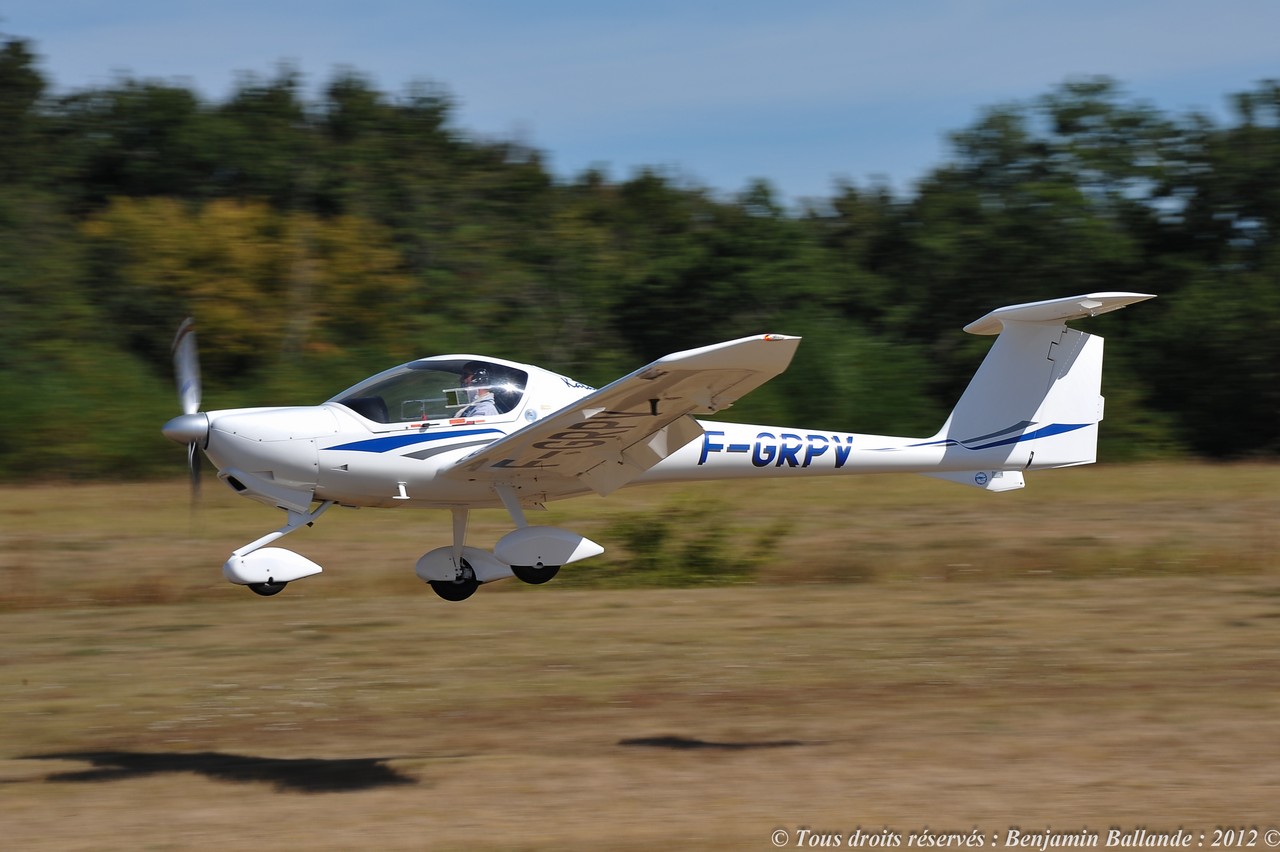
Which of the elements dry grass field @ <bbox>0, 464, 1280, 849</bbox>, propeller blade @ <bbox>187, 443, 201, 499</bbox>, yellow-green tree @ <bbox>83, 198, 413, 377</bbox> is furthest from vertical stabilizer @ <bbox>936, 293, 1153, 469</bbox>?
yellow-green tree @ <bbox>83, 198, 413, 377</bbox>

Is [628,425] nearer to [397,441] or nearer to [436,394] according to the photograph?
[436,394]

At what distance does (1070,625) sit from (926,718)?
381 centimetres

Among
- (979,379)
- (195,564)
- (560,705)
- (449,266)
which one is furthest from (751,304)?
(560,705)

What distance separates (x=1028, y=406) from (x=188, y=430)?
6.58 metres

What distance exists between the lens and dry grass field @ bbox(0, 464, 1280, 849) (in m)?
8.27

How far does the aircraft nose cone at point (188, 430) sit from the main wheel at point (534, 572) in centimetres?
232

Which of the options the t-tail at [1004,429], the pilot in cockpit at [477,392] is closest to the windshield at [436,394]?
the pilot in cockpit at [477,392]

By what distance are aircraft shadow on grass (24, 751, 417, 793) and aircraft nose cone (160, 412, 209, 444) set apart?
7.16ft

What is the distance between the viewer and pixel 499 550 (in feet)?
30.4

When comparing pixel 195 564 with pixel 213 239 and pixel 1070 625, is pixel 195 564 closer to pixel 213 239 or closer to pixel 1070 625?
pixel 1070 625

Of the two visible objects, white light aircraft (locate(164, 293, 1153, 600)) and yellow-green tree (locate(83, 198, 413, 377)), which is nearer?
white light aircraft (locate(164, 293, 1153, 600))

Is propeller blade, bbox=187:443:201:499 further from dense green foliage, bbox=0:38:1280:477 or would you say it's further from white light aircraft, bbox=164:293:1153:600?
dense green foliage, bbox=0:38:1280:477

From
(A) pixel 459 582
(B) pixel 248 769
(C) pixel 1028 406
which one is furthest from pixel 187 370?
(C) pixel 1028 406

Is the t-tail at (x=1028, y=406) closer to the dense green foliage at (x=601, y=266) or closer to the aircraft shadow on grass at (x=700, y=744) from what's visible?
the aircraft shadow on grass at (x=700, y=744)
